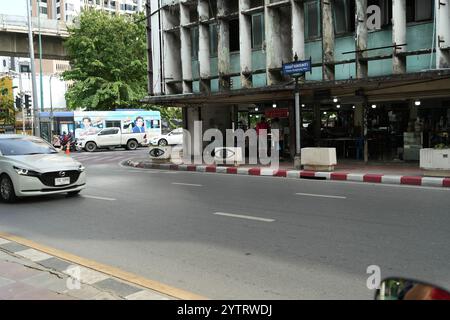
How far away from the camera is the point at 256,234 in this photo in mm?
7324

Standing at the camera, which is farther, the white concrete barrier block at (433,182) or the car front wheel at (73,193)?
the white concrete barrier block at (433,182)

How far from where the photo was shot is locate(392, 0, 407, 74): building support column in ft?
49.4

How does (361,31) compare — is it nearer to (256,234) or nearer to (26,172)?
(256,234)

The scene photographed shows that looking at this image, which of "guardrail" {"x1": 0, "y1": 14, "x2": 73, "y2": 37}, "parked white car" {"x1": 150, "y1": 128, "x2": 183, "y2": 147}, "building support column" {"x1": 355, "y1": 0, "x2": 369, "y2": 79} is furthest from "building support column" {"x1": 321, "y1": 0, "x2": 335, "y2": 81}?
"guardrail" {"x1": 0, "y1": 14, "x2": 73, "y2": 37}

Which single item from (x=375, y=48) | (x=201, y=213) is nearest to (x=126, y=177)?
(x=201, y=213)

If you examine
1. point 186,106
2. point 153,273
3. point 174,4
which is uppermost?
point 174,4

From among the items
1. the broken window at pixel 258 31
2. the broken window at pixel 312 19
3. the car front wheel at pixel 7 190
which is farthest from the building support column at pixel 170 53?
the car front wheel at pixel 7 190

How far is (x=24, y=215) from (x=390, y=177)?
935 centimetres

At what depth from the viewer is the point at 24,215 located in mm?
9430

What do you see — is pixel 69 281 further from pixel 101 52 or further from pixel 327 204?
pixel 101 52

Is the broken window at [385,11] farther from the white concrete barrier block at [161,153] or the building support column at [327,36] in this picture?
the white concrete barrier block at [161,153]

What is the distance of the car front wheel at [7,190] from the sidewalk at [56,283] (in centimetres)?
495

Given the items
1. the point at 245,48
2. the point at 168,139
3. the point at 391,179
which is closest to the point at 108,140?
the point at 168,139

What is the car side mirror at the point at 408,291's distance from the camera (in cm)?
→ 190
